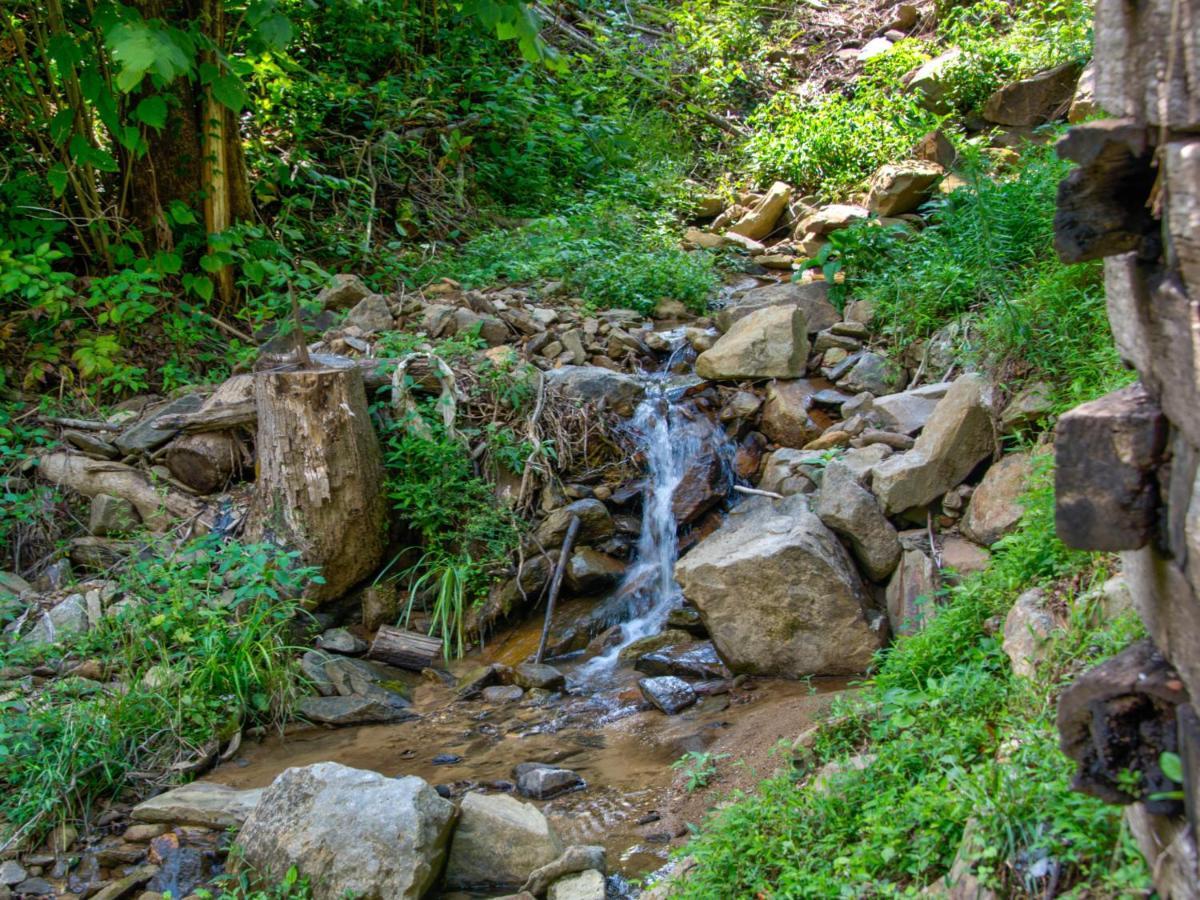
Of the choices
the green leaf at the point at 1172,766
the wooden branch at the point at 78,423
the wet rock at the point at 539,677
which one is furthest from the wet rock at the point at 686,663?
the wooden branch at the point at 78,423

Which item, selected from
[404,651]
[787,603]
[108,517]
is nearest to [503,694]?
[404,651]

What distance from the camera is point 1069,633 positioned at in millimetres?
2982

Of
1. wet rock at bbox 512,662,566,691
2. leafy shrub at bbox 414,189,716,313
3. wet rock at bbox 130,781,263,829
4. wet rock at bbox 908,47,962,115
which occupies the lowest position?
wet rock at bbox 512,662,566,691

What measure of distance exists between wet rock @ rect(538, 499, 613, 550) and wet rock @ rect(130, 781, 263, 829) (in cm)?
226

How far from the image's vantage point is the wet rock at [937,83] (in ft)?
31.7

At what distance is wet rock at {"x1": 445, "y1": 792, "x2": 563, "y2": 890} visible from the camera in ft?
11.7

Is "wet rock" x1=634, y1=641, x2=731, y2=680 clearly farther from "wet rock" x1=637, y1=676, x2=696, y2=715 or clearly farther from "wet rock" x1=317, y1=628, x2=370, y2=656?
"wet rock" x1=317, y1=628, x2=370, y2=656

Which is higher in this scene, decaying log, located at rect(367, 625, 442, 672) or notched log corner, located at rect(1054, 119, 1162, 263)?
notched log corner, located at rect(1054, 119, 1162, 263)

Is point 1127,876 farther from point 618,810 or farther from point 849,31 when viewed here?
point 849,31

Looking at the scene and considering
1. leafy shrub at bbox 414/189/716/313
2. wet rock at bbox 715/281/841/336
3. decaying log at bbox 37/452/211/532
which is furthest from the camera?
leafy shrub at bbox 414/189/716/313

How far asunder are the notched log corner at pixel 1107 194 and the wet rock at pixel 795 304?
488 centimetres

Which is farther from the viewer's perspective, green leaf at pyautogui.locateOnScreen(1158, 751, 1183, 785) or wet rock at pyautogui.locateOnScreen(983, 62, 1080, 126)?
wet rock at pyautogui.locateOnScreen(983, 62, 1080, 126)

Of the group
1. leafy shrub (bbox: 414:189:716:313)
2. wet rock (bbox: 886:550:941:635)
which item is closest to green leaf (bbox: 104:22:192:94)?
wet rock (bbox: 886:550:941:635)

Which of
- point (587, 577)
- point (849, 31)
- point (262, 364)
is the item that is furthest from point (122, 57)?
point (849, 31)
